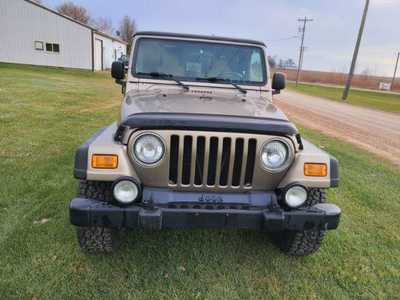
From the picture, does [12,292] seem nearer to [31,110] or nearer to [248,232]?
[248,232]

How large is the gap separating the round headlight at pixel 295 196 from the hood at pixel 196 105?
58 cm

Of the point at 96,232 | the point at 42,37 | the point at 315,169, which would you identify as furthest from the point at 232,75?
the point at 42,37

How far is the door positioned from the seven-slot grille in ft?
94.7

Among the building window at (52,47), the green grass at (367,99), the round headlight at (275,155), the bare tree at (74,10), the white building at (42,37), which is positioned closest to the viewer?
the round headlight at (275,155)

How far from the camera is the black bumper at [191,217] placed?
222 cm

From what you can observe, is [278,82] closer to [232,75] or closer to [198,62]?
[232,75]

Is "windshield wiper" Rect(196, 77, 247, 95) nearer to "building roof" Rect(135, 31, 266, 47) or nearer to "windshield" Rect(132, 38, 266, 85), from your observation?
"windshield" Rect(132, 38, 266, 85)

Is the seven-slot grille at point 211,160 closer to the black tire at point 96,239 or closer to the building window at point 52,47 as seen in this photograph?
the black tire at point 96,239

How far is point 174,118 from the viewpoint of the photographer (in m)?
2.32

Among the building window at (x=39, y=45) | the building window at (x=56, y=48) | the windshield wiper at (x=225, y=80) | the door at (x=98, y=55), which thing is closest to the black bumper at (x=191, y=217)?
the windshield wiper at (x=225, y=80)

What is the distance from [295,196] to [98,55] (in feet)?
→ 100

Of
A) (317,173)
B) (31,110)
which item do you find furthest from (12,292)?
(31,110)

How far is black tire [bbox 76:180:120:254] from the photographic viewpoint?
2447 millimetres

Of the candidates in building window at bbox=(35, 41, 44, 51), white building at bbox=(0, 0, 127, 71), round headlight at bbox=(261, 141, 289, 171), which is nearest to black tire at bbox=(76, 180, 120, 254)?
round headlight at bbox=(261, 141, 289, 171)
